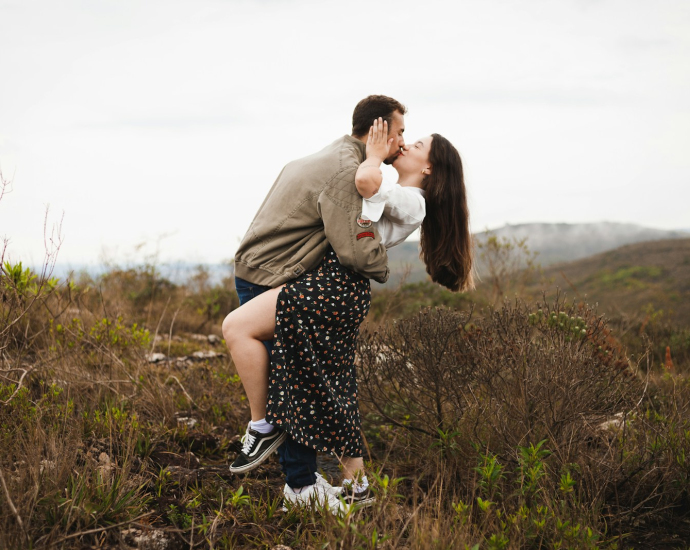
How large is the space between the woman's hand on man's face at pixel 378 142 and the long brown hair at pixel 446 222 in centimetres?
42

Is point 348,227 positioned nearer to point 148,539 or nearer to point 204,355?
point 148,539

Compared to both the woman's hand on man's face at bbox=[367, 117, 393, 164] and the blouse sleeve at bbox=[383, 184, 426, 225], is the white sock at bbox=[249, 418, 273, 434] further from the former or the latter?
the woman's hand on man's face at bbox=[367, 117, 393, 164]

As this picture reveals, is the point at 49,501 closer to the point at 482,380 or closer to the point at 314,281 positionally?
the point at 314,281

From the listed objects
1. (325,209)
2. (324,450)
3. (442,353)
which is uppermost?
(325,209)

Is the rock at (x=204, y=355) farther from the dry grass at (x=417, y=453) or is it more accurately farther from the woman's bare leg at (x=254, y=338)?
the woman's bare leg at (x=254, y=338)

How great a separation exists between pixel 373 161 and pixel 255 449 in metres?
1.51

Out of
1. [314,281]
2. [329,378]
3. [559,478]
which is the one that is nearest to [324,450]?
[329,378]

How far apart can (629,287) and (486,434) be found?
1748 centimetres

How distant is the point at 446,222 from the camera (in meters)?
3.13

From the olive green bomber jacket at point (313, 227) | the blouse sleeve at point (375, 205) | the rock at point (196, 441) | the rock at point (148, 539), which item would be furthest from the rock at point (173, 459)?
the blouse sleeve at point (375, 205)

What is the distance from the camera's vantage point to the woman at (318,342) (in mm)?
2684

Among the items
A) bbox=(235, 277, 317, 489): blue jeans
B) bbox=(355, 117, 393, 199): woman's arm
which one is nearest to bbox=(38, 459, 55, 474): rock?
bbox=(235, 277, 317, 489): blue jeans

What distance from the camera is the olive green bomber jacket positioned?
265 centimetres

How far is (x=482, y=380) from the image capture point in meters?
3.22
